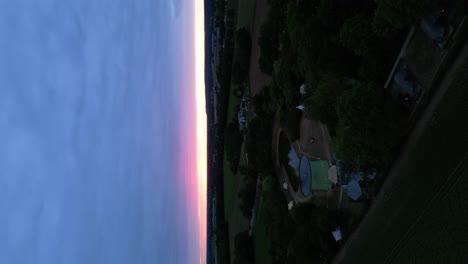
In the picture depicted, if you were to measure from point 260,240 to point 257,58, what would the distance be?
22.5 metres

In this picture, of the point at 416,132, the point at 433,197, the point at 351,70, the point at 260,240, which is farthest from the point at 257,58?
the point at 433,197

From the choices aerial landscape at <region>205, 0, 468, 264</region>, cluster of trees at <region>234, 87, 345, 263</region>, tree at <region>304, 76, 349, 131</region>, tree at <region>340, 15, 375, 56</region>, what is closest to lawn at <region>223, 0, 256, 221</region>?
aerial landscape at <region>205, 0, 468, 264</region>

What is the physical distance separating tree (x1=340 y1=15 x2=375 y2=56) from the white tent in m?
11.5

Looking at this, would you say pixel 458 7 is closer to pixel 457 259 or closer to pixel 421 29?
pixel 421 29

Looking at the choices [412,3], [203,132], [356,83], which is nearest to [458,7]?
[412,3]

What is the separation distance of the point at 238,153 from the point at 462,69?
3956 centimetres

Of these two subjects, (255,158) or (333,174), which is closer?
(333,174)

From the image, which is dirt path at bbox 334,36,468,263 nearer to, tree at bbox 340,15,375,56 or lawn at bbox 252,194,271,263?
tree at bbox 340,15,375,56

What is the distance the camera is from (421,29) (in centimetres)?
2995

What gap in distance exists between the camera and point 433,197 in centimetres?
2869

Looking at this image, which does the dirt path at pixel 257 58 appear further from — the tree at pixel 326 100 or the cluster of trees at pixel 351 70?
the tree at pixel 326 100

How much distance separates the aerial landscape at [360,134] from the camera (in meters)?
27.7

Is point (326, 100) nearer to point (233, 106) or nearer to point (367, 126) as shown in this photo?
point (367, 126)

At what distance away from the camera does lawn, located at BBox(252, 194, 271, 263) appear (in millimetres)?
56516
